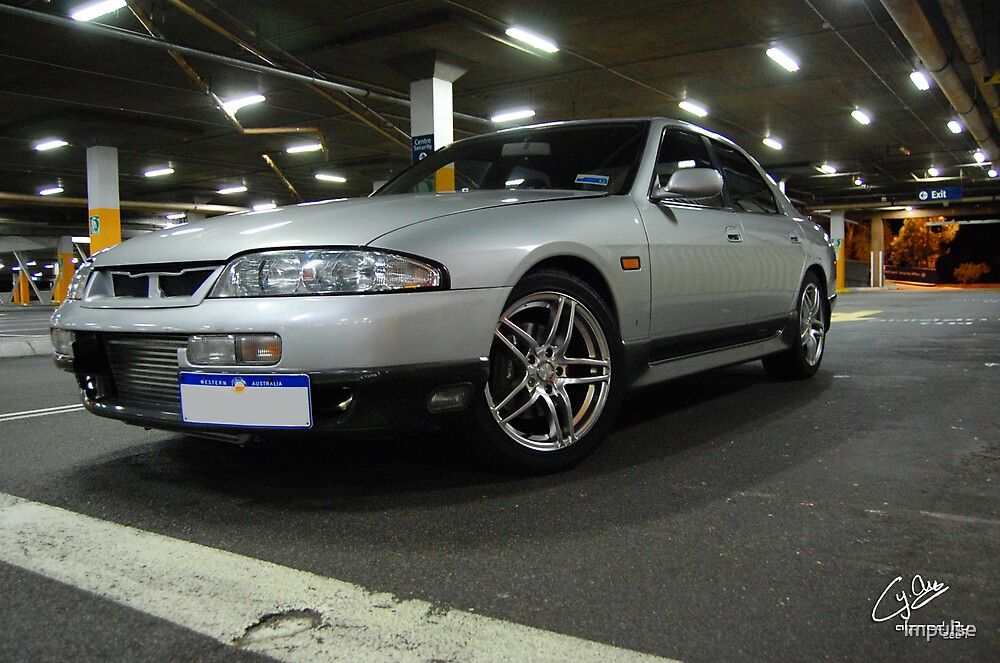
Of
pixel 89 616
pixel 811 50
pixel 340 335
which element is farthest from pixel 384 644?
pixel 811 50

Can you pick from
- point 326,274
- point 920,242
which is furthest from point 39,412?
point 920,242

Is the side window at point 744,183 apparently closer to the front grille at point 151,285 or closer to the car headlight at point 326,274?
the car headlight at point 326,274

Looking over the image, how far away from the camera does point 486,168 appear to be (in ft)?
12.1

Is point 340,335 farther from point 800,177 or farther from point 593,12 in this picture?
point 800,177

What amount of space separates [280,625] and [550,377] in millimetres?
1336

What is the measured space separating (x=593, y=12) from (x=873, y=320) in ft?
19.3

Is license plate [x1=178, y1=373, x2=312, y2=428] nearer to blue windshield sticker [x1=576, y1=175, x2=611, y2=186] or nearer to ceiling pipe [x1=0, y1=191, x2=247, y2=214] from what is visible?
blue windshield sticker [x1=576, y1=175, x2=611, y2=186]

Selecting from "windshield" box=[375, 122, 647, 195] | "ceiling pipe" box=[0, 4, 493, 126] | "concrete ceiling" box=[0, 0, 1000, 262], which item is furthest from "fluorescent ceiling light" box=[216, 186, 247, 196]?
"windshield" box=[375, 122, 647, 195]

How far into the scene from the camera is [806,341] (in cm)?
471

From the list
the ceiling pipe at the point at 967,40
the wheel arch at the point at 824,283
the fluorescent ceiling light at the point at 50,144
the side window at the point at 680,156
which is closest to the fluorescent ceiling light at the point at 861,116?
the ceiling pipe at the point at 967,40

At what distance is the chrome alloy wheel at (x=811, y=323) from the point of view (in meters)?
4.65

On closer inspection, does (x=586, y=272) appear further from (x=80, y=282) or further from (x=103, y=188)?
(x=103, y=188)

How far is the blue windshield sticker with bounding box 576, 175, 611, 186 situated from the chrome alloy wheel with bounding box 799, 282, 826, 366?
1964 millimetres

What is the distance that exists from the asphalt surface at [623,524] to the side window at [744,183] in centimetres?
115
